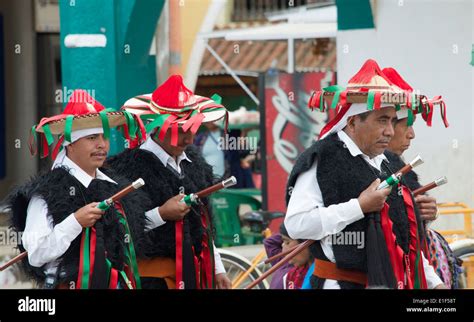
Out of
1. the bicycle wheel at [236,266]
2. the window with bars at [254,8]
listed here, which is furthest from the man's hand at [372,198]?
the window with bars at [254,8]

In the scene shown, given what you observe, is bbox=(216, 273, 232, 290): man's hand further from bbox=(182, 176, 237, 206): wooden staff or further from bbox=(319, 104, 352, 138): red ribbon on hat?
bbox=(319, 104, 352, 138): red ribbon on hat

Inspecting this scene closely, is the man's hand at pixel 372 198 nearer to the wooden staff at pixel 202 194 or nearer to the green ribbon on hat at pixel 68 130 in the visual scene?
the wooden staff at pixel 202 194

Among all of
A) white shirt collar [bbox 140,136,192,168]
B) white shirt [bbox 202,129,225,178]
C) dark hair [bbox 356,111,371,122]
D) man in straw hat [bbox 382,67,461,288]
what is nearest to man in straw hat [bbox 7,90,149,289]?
white shirt collar [bbox 140,136,192,168]

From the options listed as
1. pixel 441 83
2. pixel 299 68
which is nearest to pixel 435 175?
pixel 441 83

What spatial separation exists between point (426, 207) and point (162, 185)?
1.21 meters

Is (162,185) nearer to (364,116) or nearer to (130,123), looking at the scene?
(130,123)

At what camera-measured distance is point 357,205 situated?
5.06 meters

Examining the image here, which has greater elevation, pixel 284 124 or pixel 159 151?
pixel 159 151

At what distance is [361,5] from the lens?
316 inches

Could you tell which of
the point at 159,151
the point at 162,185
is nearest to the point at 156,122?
the point at 159,151

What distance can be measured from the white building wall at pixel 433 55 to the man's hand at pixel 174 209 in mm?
2831

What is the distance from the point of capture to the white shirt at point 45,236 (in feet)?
16.4

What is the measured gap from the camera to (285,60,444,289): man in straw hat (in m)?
5.08
